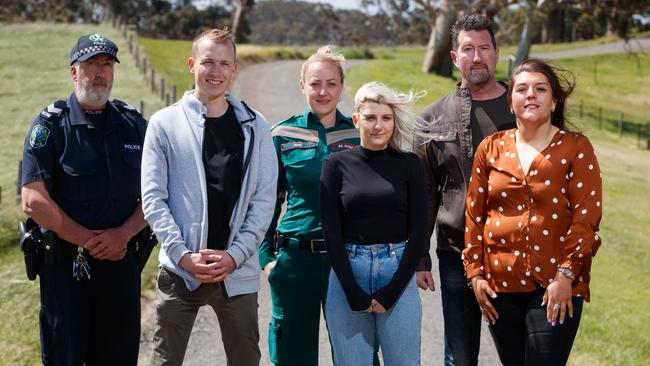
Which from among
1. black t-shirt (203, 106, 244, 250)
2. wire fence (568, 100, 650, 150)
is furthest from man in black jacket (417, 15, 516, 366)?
wire fence (568, 100, 650, 150)

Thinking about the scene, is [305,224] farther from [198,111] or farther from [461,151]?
[461,151]

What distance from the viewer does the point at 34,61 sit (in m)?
35.5

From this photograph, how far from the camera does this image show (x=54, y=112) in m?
4.52

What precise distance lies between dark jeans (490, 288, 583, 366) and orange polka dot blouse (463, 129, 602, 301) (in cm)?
7

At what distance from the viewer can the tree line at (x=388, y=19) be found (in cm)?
3350

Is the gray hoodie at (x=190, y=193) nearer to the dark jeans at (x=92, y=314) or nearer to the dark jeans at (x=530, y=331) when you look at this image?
the dark jeans at (x=92, y=314)

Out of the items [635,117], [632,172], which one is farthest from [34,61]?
[635,117]

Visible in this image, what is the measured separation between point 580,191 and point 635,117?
3817 centimetres

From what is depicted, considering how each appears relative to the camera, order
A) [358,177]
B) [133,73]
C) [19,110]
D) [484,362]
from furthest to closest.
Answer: [133,73], [19,110], [484,362], [358,177]

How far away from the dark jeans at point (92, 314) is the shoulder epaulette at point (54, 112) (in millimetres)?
855

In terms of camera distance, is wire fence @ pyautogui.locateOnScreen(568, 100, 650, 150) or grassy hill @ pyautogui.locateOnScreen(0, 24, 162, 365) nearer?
grassy hill @ pyautogui.locateOnScreen(0, 24, 162, 365)

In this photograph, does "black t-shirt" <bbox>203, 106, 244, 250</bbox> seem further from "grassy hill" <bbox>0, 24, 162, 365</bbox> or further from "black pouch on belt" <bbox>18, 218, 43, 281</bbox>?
"grassy hill" <bbox>0, 24, 162, 365</bbox>

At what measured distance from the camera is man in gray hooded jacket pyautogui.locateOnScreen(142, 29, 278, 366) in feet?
13.5

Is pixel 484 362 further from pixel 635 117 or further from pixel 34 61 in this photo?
pixel 635 117
